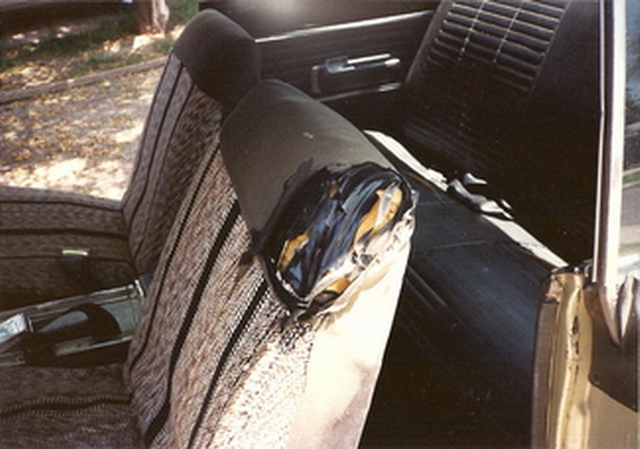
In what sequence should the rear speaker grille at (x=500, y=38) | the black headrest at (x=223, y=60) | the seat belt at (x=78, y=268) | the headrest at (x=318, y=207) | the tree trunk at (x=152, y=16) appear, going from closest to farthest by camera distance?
the headrest at (x=318, y=207) → the black headrest at (x=223, y=60) → the seat belt at (x=78, y=268) → the rear speaker grille at (x=500, y=38) → the tree trunk at (x=152, y=16)

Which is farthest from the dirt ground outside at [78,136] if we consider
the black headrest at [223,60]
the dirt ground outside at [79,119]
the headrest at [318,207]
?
the headrest at [318,207]

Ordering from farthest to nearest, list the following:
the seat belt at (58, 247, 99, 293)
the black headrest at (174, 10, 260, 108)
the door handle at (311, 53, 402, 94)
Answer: the door handle at (311, 53, 402, 94)
the seat belt at (58, 247, 99, 293)
the black headrest at (174, 10, 260, 108)

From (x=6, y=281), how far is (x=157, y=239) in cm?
42

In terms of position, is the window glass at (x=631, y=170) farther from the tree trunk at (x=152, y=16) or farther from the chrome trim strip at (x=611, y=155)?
the tree trunk at (x=152, y=16)

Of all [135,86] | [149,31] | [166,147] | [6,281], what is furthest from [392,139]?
[149,31]

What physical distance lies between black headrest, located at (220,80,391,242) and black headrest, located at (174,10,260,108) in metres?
0.19

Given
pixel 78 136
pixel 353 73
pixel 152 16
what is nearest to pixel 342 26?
pixel 353 73

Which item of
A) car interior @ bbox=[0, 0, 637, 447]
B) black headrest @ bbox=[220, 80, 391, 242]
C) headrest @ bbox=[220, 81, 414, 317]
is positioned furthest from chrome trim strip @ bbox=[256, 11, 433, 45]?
headrest @ bbox=[220, 81, 414, 317]

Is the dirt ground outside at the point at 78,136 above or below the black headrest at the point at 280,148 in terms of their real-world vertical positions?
below

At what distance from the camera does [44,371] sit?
158cm

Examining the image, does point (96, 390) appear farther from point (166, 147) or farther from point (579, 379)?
point (579, 379)

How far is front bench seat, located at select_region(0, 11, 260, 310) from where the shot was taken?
67.6 inches

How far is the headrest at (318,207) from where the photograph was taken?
0.86m

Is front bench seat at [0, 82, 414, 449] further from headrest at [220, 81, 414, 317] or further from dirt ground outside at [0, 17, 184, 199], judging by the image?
dirt ground outside at [0, 17, 184, 199]
